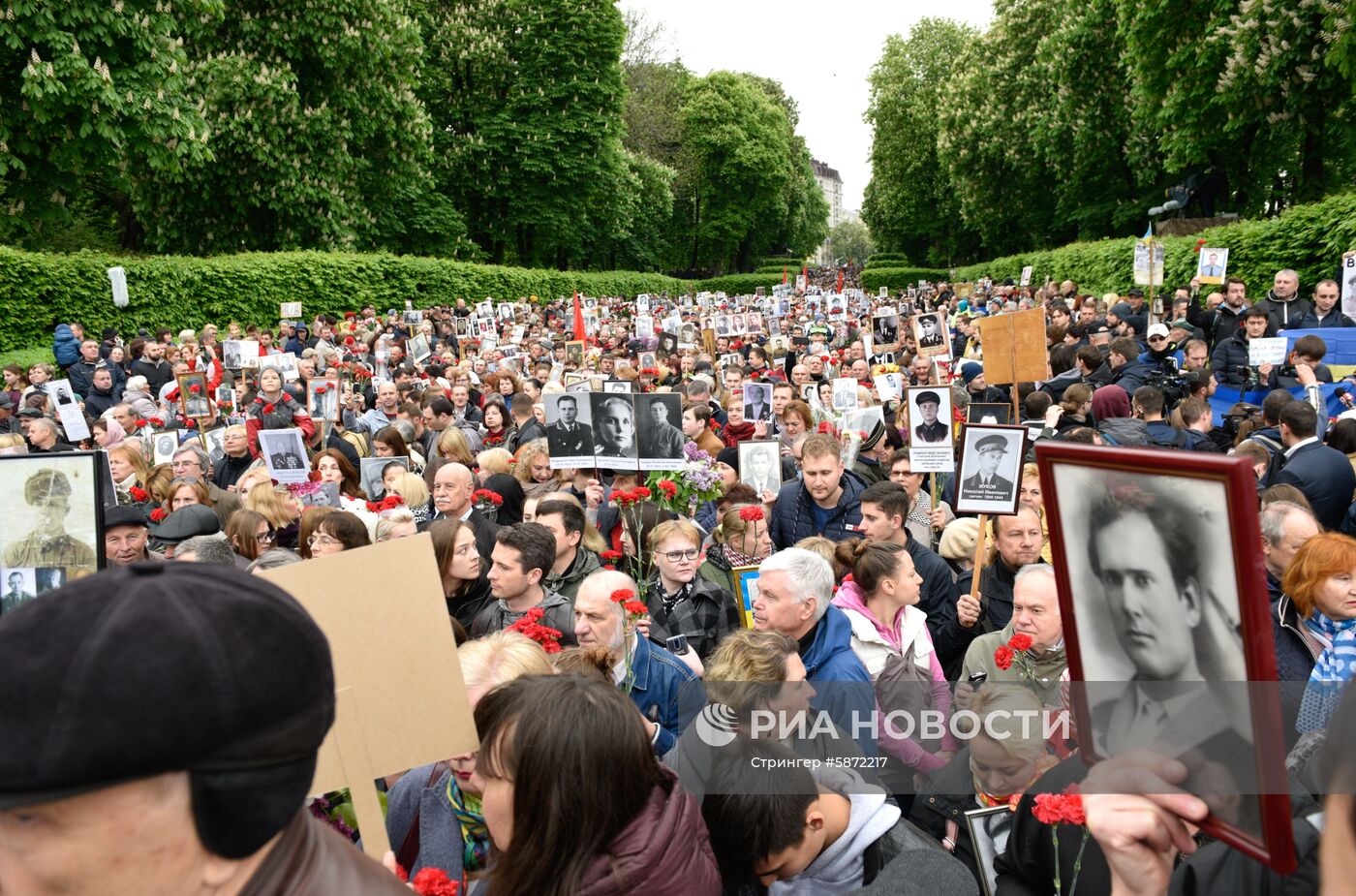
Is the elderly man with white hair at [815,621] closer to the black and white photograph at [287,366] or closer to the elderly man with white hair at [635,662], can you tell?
the elderly man with white hair at [635,662]

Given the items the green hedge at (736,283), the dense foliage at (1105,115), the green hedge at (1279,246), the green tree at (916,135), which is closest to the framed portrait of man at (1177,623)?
the green hedge at (1279,246)

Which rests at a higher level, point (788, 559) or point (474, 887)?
point (788, 559)

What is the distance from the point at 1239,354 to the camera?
1152 centimetres

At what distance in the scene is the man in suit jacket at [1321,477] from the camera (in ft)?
21.5

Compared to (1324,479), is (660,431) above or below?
above

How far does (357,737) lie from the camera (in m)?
2.68

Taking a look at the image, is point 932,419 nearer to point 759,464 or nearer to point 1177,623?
point 759,464

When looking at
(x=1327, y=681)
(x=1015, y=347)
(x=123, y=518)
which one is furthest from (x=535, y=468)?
(x=1327, y=681)

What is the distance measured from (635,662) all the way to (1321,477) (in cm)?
489

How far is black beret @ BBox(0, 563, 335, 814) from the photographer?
1.17 meters

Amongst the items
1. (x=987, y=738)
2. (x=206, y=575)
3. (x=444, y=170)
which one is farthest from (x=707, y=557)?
(x=444, y=170)

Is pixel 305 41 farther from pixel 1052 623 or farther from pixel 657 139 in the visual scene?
pixel 657 139

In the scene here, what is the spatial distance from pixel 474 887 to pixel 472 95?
4644 cm

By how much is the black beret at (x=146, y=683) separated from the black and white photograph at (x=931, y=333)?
13.8m
